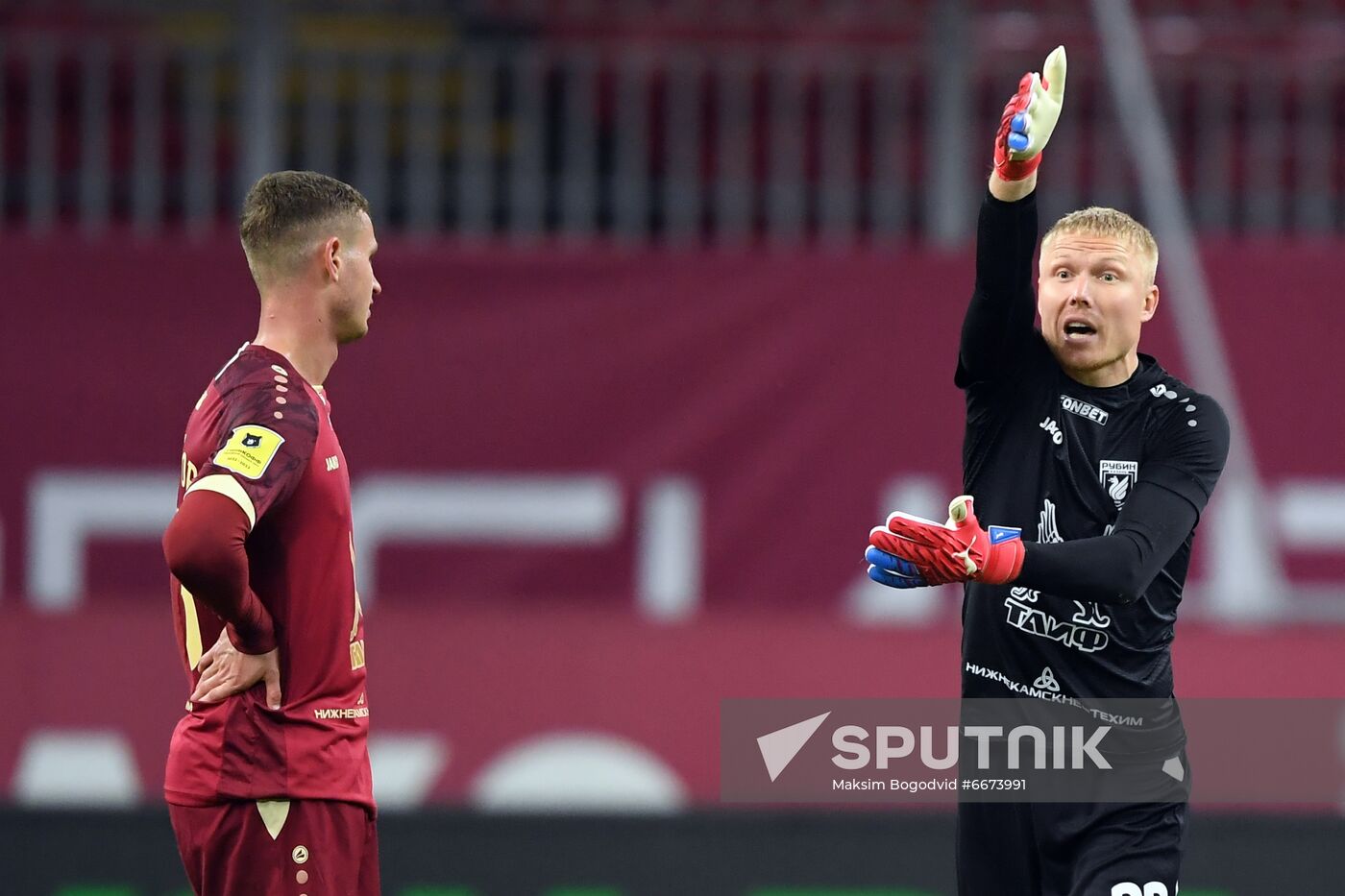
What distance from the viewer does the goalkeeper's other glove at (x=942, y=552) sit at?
3.23 m

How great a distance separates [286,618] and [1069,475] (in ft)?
5.30

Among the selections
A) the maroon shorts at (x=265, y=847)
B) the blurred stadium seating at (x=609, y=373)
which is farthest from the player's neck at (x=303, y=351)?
the blurred stadium seating at (x=609, y=373)

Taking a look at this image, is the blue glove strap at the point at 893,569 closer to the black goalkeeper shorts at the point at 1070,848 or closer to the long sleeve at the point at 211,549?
the black goalkeeper shorts at the point at 1070,848

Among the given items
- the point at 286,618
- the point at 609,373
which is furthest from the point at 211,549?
the point at 609,373

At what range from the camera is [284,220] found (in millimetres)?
3447

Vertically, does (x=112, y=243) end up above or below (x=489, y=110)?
below

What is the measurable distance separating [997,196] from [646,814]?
2761mm

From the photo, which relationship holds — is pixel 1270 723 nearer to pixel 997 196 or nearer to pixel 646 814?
pixel 646 814

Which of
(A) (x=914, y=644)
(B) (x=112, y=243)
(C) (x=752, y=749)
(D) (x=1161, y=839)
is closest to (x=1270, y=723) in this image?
(A) (x=914, y=644)

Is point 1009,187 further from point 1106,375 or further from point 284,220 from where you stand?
point 284,220

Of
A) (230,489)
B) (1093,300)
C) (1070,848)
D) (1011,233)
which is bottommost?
(1070,848)

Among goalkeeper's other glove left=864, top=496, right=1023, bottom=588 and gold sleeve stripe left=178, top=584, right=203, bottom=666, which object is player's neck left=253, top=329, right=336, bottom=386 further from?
goalkeeper's other glove left=864, top=496, right=1023, bottom=588

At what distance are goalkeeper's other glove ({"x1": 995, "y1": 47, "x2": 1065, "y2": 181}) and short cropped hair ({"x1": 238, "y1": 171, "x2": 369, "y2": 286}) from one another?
131 centimetres

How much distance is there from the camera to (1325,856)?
545 cm
